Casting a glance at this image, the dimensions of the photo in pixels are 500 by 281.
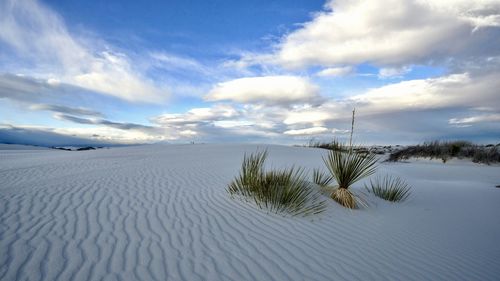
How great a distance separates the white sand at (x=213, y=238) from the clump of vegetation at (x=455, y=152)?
37.6 ft

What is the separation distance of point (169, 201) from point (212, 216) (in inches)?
53.5

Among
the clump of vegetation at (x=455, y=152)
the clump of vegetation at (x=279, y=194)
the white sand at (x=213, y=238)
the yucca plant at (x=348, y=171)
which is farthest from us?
the clump of vegetation at (x=455, y=152)

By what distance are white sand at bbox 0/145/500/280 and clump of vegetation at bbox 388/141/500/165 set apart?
11.5m

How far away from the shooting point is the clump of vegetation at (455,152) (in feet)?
53.8

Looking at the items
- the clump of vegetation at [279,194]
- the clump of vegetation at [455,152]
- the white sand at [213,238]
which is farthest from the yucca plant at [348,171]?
the clump of vegetation at [455,152]

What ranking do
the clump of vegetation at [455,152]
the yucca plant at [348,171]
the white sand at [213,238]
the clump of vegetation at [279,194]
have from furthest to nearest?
the clump of vegetation at [455,152]
the yucca plant at [348,171]
the clump of vegetation at [279,194]
the white sand at [213,238]

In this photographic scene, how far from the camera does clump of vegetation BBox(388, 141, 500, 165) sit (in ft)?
53.8

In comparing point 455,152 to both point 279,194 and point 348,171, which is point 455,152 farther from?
point 279,194

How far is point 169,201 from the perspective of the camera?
19.6 ft

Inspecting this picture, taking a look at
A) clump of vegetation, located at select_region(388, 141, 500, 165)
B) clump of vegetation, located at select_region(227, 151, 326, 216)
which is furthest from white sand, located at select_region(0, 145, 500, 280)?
clump of vegetation, located at select_region(388, 141, 500, 165)

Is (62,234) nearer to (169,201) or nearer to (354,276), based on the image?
(169,201)

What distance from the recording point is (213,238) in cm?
412

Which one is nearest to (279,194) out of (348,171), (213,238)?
(348,171)

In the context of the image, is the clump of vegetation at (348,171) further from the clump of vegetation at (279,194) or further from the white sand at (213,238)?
the clump of vegetation at (279,194)
